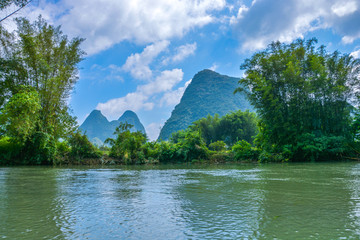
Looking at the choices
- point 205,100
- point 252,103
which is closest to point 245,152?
point 252,103

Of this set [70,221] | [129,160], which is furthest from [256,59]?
[70,221]

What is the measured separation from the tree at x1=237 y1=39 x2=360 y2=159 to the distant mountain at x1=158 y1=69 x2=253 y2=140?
8608 cm

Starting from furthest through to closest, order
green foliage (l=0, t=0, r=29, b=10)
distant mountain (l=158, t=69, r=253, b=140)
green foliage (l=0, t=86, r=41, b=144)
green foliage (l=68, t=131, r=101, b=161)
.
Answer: distant mountain (l=158, t=69, r=253, b=140), green foliage (l=68, t=131, r=101, b=161), green foliage (l=0, t=86, r=41, b=144), green foliage (l=0, t=0, r=29, b=10)

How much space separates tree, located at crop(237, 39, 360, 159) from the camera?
16.5 meters

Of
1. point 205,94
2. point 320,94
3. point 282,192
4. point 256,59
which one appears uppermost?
point 205,94

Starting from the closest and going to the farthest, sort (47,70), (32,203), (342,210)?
(342,210) < (32,203) < (47,70)

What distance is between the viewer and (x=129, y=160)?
17203 millimetres

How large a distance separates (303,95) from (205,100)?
4311 inches

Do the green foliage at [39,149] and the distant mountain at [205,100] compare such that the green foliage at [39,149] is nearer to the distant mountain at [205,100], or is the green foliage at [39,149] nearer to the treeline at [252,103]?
the treeline at [252,103]

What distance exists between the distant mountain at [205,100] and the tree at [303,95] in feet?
282

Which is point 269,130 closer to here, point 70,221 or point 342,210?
point 342,210

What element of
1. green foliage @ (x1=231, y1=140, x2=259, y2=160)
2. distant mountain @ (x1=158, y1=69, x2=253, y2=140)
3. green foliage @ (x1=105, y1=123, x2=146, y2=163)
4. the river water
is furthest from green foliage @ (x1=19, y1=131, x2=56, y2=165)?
distant mountain @ (x1=158, y1=69, x2=253, y2=140)

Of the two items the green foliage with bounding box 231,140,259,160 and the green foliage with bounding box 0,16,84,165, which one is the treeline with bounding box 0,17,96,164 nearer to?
the green foliage with bounding box 0,16,84,165

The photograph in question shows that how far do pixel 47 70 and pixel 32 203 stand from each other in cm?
1461
